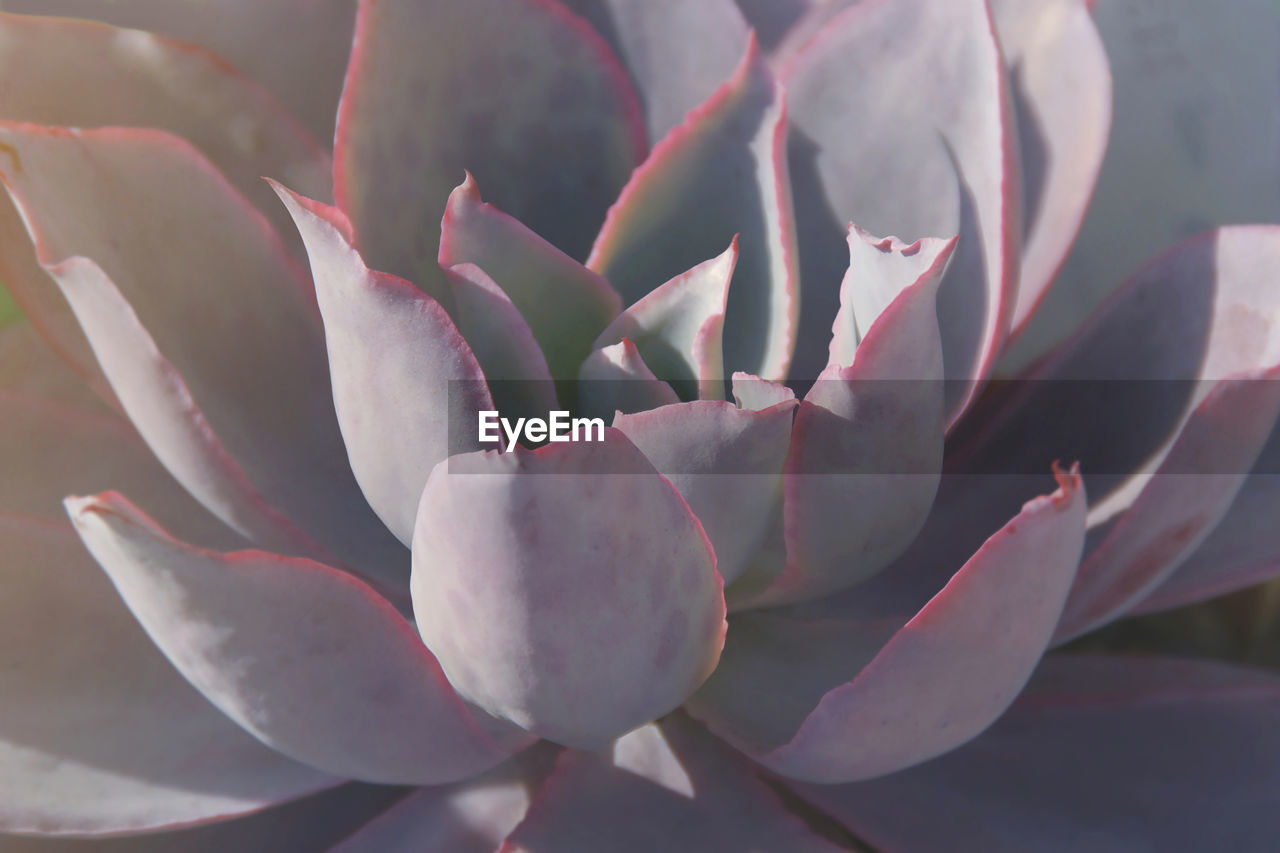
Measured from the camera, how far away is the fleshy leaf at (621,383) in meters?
0.52

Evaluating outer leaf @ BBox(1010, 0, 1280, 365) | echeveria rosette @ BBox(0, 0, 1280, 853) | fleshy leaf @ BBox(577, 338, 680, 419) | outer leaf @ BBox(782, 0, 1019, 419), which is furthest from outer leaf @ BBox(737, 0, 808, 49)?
fleshy leaf @ BBox(577, 338, 680, 419)

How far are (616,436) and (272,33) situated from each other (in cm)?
47

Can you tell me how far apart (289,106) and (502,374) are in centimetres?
28

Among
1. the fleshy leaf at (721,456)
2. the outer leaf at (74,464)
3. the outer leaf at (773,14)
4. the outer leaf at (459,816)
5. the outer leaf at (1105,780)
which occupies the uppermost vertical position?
the outer leaf at (773,14)

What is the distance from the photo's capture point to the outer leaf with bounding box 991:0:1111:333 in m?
0.59

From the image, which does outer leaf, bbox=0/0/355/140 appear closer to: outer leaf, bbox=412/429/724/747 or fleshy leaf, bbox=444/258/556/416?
fleshy leaf, bbox=444/258/556/416

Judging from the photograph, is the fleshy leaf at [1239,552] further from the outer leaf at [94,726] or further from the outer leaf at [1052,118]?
the outer leaf at [94,726]

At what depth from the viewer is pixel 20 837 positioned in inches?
21.0

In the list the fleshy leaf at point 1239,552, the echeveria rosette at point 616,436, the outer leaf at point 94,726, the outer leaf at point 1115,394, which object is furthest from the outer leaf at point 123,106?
the fleshy leaf at point 1239,552

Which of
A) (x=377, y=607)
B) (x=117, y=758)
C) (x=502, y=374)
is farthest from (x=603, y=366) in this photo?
(x=117, y=758)

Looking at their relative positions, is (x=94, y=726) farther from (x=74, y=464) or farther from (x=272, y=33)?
(x=272, y=33)

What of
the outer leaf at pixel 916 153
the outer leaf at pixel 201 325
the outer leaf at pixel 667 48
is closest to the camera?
the outer leaf at pixel 201 325

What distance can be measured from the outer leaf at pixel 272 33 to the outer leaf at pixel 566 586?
418 mm

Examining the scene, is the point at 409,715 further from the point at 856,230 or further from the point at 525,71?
the point at 525,71
